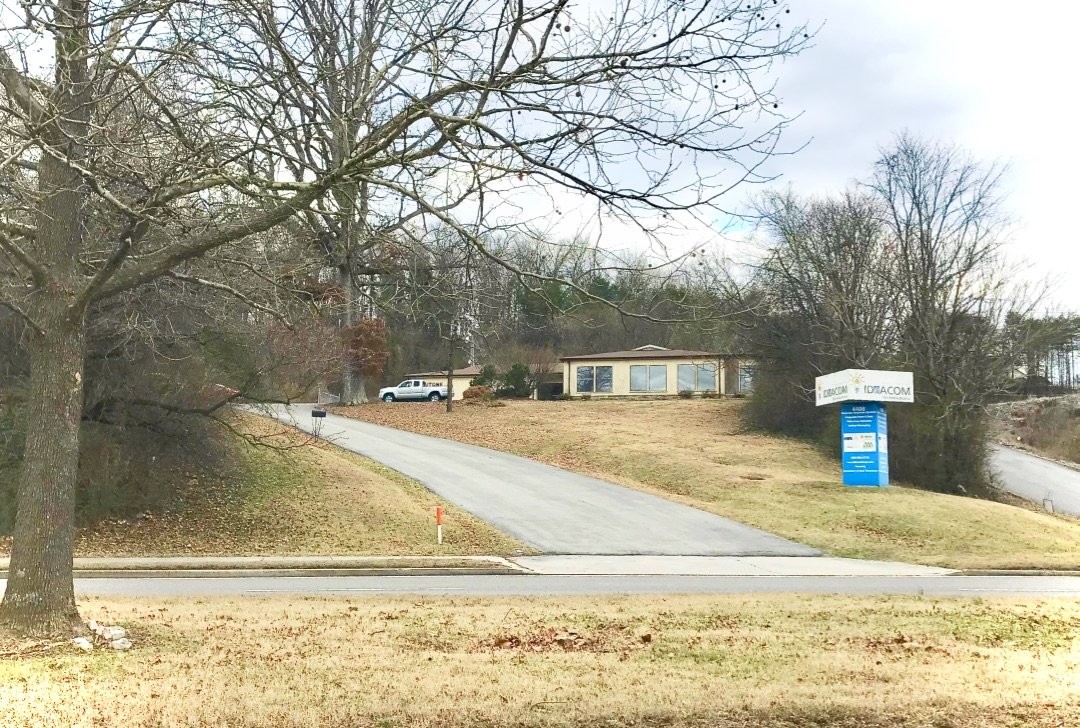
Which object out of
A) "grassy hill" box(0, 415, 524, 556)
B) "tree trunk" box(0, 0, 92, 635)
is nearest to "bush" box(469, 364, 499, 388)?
"grassy hill" box(0, 415, 524, 556)

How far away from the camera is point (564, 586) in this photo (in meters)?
15.6

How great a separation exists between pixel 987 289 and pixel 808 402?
880 centimetres

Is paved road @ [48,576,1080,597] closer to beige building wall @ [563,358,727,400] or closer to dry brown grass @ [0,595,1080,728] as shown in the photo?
dry brown grass @ [0,595,1080,728]

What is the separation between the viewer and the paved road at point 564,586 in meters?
14.4

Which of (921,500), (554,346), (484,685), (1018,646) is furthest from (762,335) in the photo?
(484,685)

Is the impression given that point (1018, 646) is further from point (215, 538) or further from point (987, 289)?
point (987, 289)

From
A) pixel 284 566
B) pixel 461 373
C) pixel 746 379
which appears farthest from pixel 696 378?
pixel 284 566

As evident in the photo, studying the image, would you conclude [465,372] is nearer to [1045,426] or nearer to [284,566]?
[1045,426]

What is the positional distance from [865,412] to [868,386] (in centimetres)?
91

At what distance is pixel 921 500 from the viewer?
91.9ft

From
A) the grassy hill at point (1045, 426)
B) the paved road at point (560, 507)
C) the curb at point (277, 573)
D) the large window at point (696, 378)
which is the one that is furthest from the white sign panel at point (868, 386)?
the grassy hill at point (1045, 426)

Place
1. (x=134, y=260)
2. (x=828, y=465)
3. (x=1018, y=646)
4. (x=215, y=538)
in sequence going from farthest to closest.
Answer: (x=828, y=465)
(x=215, y=538)
(x=134, y=260)
(x=1018, y=646)

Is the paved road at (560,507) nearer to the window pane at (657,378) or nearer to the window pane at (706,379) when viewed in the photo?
the window pane at (657,378)

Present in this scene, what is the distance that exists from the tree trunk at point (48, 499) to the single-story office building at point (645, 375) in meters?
48.9
